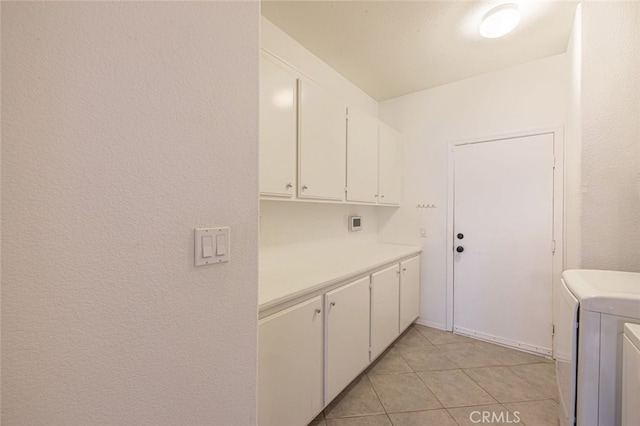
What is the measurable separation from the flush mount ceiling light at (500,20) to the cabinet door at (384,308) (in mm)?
1858

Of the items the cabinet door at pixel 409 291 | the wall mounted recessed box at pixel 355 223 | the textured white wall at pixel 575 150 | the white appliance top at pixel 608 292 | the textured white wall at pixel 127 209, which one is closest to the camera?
the textured white wall at pixel 127 209

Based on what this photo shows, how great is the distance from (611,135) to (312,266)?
1.99 m

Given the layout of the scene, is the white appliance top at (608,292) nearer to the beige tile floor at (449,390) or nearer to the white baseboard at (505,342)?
the beige tile floor at (449,390)

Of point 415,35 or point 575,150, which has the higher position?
point 415,35

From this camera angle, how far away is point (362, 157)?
7.67 feet

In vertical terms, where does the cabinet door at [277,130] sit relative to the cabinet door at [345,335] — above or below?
above

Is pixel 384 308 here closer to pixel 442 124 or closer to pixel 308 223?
pixel 308 223

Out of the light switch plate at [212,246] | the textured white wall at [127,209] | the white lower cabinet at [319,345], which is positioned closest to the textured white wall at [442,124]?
the white lower cabinet at [319,345]

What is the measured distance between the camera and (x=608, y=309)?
943 mm

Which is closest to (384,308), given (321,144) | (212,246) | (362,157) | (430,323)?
(430,323)

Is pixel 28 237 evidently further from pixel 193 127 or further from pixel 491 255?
pixel 491 255

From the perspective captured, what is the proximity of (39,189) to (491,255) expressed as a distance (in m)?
3.00

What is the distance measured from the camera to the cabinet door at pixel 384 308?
201 cm

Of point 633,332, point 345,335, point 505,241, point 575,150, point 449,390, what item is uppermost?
point 575,150
